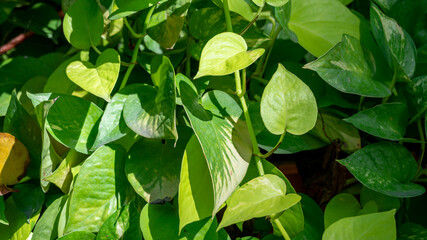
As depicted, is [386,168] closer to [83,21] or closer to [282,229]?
[282,229]

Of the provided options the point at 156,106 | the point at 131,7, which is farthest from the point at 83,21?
the point at 156,106

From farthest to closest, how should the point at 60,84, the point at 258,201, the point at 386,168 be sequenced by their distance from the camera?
the point at 60,84 < the point at 386,168 < the point at 258,201

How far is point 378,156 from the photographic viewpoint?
59 centimetres

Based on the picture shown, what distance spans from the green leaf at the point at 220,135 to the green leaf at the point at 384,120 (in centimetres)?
16

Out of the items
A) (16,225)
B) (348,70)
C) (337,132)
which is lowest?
(16,225)

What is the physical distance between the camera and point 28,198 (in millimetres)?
634

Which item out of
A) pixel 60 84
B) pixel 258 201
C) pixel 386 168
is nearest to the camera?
pixel 258 201

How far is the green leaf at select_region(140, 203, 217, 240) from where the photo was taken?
21.3 inches

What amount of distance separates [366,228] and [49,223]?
425 millimetres

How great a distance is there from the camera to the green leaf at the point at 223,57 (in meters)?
0.48

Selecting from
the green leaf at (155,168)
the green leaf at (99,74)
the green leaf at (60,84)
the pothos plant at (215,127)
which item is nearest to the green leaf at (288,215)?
the pothos plant at (215,127)

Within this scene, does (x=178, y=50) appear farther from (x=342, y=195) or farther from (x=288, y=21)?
(x=342, y=195)

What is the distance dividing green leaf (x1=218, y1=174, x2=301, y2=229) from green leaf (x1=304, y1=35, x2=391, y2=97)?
165 millimetres

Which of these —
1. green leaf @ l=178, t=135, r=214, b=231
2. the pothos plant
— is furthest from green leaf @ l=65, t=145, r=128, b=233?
green leaf @ l=178, t=135, r=214, b=231
